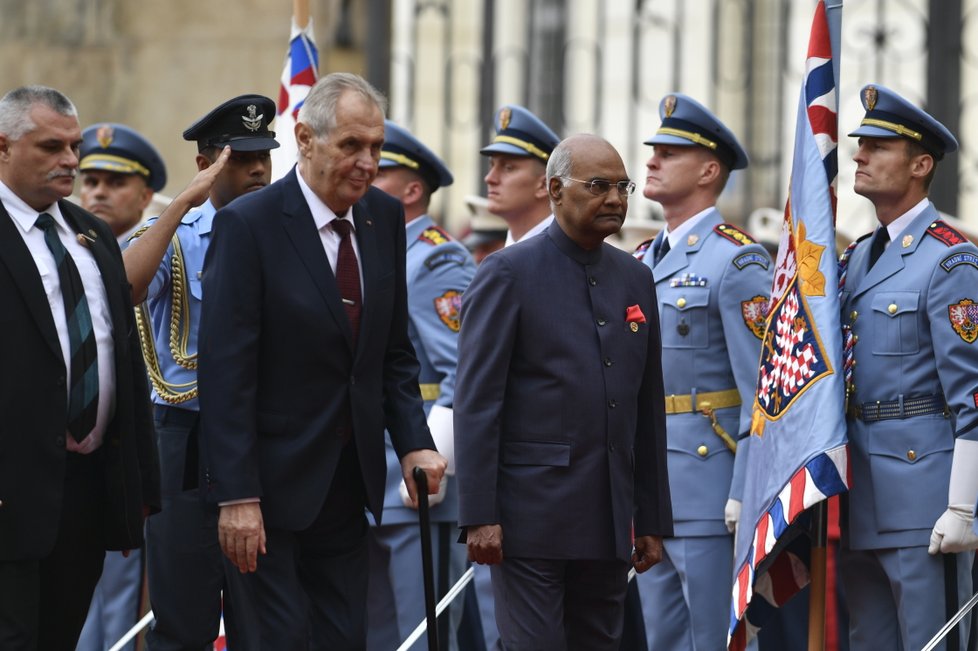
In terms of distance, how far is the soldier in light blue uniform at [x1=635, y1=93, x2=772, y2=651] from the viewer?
595cm

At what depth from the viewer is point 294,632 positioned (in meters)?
4.73

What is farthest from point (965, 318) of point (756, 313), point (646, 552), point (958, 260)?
point (646, 552)

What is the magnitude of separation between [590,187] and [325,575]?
1297 mm

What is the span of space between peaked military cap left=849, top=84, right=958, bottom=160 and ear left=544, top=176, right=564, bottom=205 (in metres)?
1.06

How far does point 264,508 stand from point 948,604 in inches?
81.0

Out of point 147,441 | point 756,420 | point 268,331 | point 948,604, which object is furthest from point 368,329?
point 948,604

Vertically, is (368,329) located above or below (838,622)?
above

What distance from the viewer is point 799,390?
5.46 meters

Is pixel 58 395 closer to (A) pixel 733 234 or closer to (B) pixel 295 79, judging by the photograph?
(A) pixel 733 234

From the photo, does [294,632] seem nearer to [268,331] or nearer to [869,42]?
[268,331]

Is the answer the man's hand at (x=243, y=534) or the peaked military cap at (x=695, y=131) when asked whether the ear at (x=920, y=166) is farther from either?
the man's hand at (x=243, y=534)

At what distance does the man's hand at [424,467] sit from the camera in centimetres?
483

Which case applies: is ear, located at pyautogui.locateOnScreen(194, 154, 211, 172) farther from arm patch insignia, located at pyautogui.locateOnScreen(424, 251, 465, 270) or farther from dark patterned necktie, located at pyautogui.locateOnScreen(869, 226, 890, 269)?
dark patterned necktie, located at pyautogui.locateOnScreen(869, 226, 890, 269)

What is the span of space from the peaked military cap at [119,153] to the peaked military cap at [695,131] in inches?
93.5
